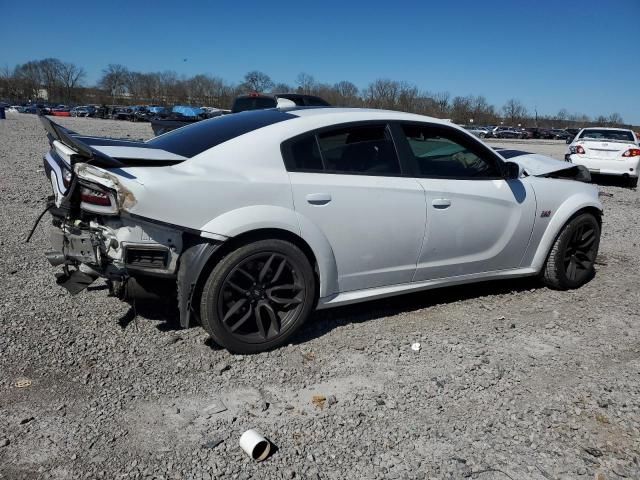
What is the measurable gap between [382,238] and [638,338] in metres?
2.11

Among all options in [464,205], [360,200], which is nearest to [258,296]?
[360,200]

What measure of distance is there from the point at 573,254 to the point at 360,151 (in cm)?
253

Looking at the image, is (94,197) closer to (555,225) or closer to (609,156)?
(555,225)

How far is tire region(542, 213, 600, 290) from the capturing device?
15.9 feet

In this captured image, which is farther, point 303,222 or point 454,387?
point 303,222

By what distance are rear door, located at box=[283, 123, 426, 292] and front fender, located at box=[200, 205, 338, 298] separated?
5 cm

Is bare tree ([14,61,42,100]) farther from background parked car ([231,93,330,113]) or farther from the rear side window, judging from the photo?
the rear side window

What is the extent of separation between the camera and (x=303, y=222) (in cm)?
346

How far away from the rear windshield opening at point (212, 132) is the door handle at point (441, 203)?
122 centimetres

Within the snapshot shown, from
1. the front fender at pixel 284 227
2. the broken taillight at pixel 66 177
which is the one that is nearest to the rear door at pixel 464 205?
the front fender at pixel 284 227

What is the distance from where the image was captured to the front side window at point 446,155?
4062 millimetres

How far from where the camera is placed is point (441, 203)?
13.1 ft

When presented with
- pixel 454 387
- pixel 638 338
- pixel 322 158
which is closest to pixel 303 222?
pixel 322 158

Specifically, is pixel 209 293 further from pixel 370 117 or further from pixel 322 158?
pixel 370 117
